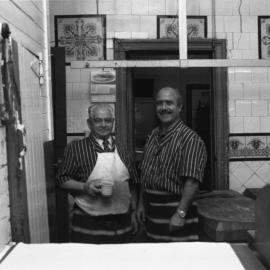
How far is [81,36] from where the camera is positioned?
14.5 feet

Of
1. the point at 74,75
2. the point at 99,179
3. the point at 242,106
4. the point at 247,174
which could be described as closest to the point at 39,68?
the point at 99,179

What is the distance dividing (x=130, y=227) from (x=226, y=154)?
2.02 meters

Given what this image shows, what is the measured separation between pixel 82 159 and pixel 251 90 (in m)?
2.44

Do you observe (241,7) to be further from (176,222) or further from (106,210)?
(106,210)

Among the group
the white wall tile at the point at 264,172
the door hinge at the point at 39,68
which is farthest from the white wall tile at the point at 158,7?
the white wall tile at the point at 264,172

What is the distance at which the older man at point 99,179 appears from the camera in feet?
8.75

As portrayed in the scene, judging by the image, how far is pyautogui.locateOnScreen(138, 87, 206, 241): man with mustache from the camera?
2.65 m

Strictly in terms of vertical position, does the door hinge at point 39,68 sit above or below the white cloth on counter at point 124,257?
above

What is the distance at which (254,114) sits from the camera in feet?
14.8

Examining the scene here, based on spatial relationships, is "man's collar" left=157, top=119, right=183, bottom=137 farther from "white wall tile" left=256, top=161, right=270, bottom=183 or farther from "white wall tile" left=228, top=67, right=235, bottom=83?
"white wall tile" left=256, top=161, right=270, bottom=183

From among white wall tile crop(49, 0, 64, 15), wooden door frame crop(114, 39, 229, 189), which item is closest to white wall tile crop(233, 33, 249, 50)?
wooden door frame crop(114, 39, 229, 189)

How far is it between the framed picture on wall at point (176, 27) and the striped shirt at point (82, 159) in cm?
208

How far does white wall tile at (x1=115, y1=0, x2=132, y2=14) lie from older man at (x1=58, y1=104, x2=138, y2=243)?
6.82 feet

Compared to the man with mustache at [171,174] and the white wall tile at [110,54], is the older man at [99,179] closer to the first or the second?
the man with mustache at [171,174]
